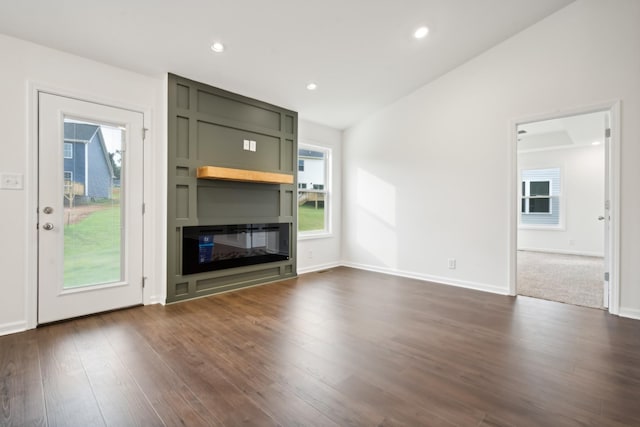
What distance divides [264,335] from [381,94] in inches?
149

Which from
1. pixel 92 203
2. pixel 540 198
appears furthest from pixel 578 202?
pixel 92 203

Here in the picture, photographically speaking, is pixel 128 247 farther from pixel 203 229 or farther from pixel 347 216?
pixel 347 216

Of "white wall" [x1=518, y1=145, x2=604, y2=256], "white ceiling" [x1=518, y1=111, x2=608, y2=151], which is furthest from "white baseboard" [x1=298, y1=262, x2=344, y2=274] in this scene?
"white wall" [x1=518, y1=145, x2=604, y2=256]

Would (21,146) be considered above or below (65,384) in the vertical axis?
above

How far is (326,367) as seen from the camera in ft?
6.69

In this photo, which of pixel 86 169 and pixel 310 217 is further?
Result: pixel 310 217

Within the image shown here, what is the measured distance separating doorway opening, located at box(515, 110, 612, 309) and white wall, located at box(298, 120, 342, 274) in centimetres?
314

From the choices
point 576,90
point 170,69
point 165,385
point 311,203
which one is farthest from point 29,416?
point 576,90

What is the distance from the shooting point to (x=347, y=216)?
18.5ft

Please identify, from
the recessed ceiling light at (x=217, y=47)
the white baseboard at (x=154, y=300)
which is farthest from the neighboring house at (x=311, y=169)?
the white baseboard at (x=154, y=300)

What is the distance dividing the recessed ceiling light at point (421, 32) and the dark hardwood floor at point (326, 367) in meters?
3.02

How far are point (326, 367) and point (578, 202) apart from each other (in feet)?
26.0

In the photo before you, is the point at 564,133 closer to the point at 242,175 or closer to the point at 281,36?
the point at 281,36

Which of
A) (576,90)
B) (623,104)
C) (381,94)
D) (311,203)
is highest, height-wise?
(381,94)
